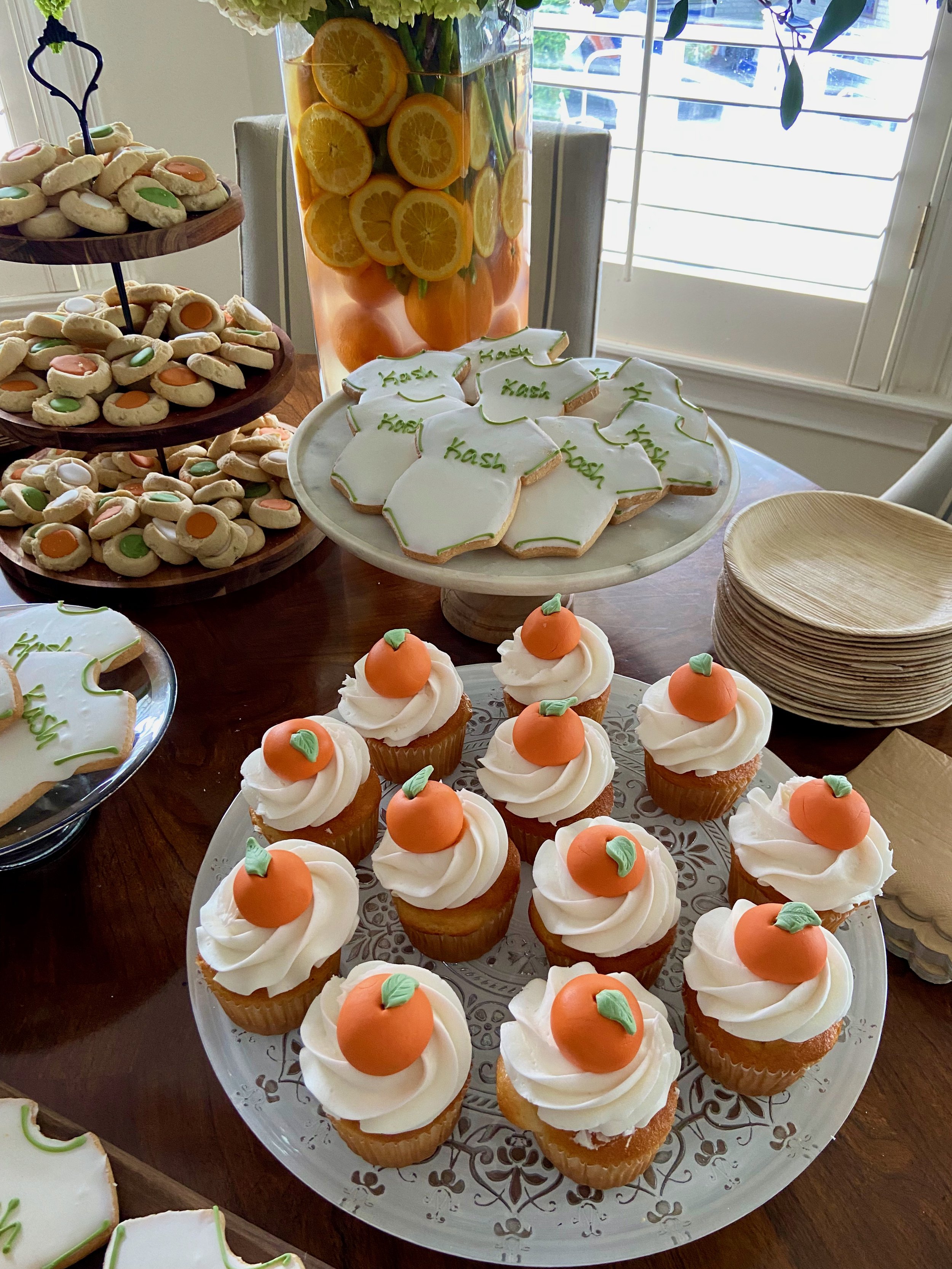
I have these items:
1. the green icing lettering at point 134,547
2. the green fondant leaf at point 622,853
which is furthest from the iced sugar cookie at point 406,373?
the green fondant leaf at point 622,853

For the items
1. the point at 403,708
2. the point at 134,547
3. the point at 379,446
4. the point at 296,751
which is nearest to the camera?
the point at 296,751

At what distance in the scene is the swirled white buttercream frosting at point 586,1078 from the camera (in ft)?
2.51

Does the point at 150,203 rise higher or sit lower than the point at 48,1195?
higher

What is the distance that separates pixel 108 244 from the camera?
4.19 ft

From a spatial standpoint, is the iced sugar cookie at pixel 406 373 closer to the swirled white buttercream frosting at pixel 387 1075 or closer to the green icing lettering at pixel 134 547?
the green icing lettering at pixel 134 547

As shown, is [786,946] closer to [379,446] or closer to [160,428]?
[379,446]

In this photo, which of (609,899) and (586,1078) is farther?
(609,899)

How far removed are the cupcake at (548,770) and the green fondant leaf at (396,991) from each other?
1.01 feet

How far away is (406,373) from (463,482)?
317mm

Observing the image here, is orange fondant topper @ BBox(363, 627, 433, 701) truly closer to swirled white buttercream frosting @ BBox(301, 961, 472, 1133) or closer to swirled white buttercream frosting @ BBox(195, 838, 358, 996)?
swirled white buttercream frosting @ BBox(195, 838, 358, 996)

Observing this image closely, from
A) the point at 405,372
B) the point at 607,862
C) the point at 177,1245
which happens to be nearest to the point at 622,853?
the point at 607,862

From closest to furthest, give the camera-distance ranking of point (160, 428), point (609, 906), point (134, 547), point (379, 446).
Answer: point (609, 906)
point (379, 446)
point (160, 428)
point (134, 547)

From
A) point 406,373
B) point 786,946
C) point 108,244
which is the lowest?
point 786,946

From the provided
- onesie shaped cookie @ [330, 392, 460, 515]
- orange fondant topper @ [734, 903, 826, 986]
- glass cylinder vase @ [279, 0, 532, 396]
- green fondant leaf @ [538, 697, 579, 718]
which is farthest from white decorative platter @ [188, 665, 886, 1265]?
glass cylinder vase @ [279, 0, 532, 396]
